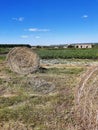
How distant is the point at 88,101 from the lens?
7258 mm

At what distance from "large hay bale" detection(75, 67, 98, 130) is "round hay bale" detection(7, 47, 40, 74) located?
41.1 ft

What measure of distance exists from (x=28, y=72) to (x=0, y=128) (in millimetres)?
11677

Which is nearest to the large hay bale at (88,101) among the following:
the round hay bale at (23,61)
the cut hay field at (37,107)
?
the cut hay field at (37,107)

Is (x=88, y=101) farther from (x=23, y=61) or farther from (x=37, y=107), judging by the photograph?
(x=23, y=61)

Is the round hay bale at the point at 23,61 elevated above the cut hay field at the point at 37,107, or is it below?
above

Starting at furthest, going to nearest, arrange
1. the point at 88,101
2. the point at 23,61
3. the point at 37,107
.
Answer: the point at 23,61
the point at 37,107
the point at 88,101

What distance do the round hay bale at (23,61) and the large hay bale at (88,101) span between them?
12.5m

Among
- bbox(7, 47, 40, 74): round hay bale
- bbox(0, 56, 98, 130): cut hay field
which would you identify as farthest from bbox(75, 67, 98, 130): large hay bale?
bbox(7, 47, 40, 74): round hay bale

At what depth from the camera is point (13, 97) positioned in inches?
460

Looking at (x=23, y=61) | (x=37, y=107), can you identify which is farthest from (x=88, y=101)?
(x=23, y=61)

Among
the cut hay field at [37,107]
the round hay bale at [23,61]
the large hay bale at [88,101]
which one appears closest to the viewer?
the large hay bale at [88,101]

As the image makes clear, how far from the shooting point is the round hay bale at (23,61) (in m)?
20.2

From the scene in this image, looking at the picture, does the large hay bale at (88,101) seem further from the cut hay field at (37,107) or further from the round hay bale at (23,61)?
the round hay bale at (23,61)

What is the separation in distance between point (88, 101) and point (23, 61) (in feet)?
45.6
